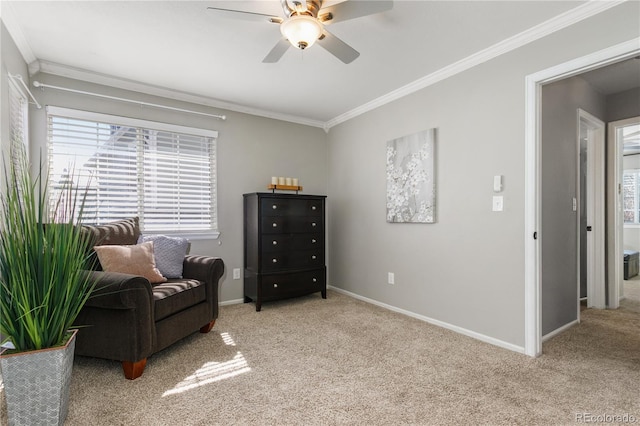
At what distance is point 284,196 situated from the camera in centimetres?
362

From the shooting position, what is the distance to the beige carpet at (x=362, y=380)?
5.35 feet

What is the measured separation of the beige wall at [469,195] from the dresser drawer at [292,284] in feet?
1.87

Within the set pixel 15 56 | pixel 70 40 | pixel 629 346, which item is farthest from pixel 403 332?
pixel 15 56

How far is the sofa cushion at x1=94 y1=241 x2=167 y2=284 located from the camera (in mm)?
2389

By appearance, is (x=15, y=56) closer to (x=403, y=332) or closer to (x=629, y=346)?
(x=403, y=332)

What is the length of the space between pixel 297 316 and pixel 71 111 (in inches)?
112

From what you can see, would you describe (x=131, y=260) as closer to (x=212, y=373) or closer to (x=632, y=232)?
(x=212, y=373)

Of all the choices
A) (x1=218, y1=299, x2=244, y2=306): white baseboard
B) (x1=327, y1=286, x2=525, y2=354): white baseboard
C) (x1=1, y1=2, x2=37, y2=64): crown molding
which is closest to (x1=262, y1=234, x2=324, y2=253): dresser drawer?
(x1=218, y1=299, x2=244, y2=306): white baseboard

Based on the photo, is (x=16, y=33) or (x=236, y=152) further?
(x=236, y=152)

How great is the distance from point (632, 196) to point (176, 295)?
830 cm

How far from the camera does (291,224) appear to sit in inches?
145

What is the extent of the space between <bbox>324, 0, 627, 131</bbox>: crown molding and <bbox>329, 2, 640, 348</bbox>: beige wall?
4cm

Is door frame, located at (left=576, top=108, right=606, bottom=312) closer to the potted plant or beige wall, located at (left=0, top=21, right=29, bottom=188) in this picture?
the potted plant

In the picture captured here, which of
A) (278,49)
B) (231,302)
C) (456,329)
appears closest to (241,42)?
(278,49)
